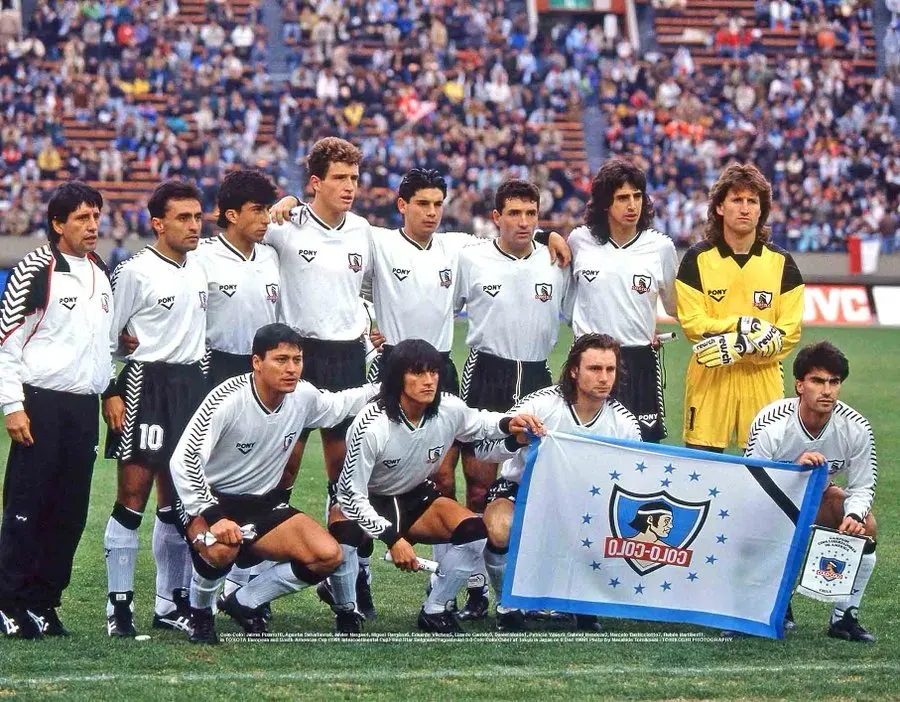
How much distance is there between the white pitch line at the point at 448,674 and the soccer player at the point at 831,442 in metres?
0.65

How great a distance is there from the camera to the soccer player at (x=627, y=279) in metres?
7.86

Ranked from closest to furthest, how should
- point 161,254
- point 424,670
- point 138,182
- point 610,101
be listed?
point 424,670 < point 161,254 < point 138,182 < point 610,101

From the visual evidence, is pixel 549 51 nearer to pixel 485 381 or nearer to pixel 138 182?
pixel 138 182

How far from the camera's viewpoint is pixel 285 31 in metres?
34.0

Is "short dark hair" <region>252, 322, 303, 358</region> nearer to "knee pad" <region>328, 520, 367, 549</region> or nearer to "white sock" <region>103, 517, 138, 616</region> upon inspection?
"knee pad" <region>328, 520, 367, 549</region>

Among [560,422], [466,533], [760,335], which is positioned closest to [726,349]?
[760,335]

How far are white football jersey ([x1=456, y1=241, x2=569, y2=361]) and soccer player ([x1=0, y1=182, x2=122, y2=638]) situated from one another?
203 centimetres

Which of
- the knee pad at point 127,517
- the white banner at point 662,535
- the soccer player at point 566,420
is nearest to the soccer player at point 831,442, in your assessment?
the white banner at point 662,535

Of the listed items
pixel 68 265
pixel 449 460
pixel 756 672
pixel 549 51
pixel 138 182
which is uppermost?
pixel 549 51

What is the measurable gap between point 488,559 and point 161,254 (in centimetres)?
220

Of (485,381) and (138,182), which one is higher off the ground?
(138,182)

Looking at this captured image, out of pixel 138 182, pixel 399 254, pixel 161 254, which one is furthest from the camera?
pixel 138 182

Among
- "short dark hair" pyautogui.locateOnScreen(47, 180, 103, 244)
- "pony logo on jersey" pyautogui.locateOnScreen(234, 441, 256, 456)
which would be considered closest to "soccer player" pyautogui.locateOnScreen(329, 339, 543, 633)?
"pony logo on jersey" pyautogui.locateOnScreen(234, 441, 256, 456)

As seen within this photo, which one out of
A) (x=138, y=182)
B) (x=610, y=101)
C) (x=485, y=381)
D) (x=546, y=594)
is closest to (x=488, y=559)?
(x=546, y=594)
